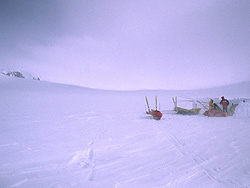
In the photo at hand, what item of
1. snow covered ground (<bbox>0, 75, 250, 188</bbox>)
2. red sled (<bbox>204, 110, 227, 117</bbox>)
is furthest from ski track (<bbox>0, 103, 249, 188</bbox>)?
red sled (<bbox>204, 110, 227, 117</bbox>)

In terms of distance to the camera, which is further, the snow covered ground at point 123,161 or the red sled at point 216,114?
the red sled at point 216,114

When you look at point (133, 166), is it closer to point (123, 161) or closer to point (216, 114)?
point (123, 161)

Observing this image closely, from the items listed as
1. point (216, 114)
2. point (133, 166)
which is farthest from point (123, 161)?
point (216, 114)

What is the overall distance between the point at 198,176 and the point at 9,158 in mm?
→ 5427

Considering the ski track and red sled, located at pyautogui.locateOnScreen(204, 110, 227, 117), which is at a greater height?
the ski track

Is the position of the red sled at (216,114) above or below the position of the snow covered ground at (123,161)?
below

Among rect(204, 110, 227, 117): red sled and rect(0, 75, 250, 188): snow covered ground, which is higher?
rect(0, 75, 250, 188): snow covered ground

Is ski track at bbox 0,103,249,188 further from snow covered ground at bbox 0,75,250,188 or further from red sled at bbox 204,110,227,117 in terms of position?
red sled at bbox 204,110,227,117

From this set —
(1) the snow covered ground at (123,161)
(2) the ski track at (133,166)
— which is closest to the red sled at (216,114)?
(1) the snow covered ground at (123,161)

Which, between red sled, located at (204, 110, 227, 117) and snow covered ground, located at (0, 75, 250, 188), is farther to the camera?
red sled, located at (204, 110, 227, 117)

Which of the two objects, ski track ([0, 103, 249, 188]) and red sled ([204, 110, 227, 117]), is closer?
ski track ([0, 103, 249, 188])

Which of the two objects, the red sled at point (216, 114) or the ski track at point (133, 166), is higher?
the ski track at point (133, 166)

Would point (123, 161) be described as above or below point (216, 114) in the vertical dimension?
above

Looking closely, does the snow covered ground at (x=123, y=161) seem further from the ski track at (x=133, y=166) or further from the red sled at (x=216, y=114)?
the red sled at (x=216, y=114)
